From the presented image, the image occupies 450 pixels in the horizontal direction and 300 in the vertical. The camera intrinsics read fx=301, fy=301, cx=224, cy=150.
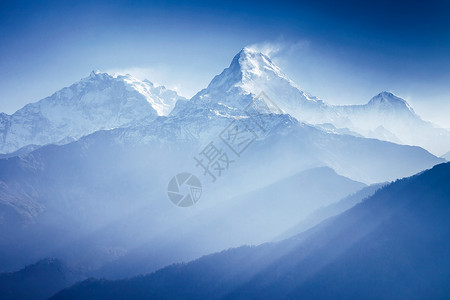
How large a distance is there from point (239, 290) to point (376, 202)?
9176 centimetres

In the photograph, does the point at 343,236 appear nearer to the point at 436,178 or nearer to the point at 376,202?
the point at 376,202

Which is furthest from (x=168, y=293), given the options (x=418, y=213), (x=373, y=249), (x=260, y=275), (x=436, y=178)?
(x=436, y=178)

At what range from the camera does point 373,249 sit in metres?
147

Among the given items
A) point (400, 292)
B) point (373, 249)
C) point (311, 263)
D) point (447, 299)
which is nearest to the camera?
point (447, 299)

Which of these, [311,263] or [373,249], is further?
[311,263]

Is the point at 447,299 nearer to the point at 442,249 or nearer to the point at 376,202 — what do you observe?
the point at 442,249

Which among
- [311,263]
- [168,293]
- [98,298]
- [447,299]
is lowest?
[447,299]

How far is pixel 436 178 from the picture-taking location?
16112 cm

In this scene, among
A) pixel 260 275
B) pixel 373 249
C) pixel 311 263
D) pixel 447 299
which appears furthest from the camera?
pixel 260 275

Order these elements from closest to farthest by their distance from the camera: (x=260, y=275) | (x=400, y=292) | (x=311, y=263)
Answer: (x=400, y=292), (x=311, y=263), (x=260, y=275)

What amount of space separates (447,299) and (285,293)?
6774cm

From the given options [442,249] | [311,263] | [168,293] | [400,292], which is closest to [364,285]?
[400,292]

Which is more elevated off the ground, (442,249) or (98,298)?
(98,298)

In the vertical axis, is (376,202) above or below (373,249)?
above
